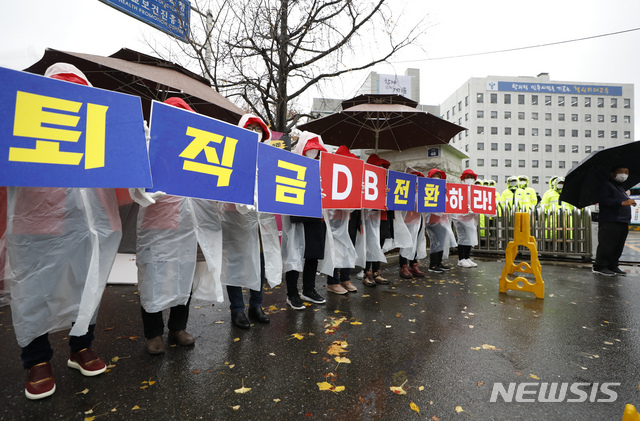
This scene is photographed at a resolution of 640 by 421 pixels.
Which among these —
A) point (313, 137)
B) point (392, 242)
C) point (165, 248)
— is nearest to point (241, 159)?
point (165, 248)

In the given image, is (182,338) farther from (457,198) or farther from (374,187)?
(457,198)

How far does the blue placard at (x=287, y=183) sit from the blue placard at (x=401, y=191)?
77.9 inches

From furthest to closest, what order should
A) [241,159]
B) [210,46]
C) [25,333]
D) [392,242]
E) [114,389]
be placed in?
1. [210,46]
2. [392,242]
3. [241,159]
4. [114,389]
5. [25,333]

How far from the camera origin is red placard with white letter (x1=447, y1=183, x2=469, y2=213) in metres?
6.83

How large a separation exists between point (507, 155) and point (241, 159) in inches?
2598

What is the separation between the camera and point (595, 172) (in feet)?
22.9

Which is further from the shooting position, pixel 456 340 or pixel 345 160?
pixel 345 160

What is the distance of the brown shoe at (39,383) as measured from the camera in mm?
2162

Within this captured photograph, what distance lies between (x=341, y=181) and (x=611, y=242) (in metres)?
6.25

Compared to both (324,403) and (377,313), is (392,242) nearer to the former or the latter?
(377,313)

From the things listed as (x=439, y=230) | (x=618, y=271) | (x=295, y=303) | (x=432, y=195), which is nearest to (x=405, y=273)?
(x=439, y=230)

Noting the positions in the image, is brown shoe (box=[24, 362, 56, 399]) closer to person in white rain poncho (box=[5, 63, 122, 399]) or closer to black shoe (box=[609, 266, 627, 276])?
person in white rain poncho (box=[5, 63, 122, 399])

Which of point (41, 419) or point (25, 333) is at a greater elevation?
point (25, 333)

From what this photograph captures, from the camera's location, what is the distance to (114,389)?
2293 millimetres
